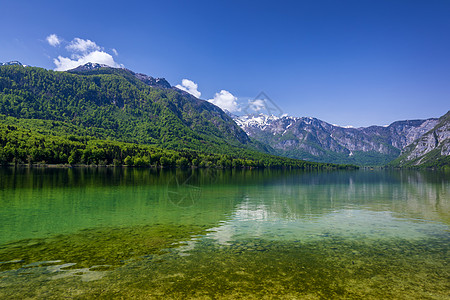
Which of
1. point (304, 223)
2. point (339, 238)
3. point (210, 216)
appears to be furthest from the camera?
point (210, 216)

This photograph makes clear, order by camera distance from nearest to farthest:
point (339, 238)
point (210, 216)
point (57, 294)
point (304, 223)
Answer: point (57, 294)
point (339, 238)
point (304, 223)
point (210, 216)

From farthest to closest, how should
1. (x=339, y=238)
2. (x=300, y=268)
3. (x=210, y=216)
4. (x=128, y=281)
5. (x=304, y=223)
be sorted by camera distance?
(x=210, y=216) < (x=304, y=223) < (x=339, y=238) < (x=300, y=268) < (x=128, y=281)

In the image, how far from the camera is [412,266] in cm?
1889

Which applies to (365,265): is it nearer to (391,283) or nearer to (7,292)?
(391,283)

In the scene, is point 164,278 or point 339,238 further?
point 339,238

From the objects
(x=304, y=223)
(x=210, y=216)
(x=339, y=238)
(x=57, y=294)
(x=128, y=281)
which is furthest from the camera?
(x=210, y=216)

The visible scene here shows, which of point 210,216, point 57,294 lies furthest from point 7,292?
point 210,216

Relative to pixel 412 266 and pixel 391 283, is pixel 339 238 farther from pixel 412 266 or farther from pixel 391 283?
pixel 391 283

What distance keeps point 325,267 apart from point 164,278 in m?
11.4

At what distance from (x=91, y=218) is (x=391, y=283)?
115ft

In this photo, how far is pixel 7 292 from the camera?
13.7 metres

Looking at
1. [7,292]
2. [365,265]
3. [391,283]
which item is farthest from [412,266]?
[7,292]

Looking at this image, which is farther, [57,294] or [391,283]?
[391,283]

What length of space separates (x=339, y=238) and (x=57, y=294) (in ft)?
84.2
